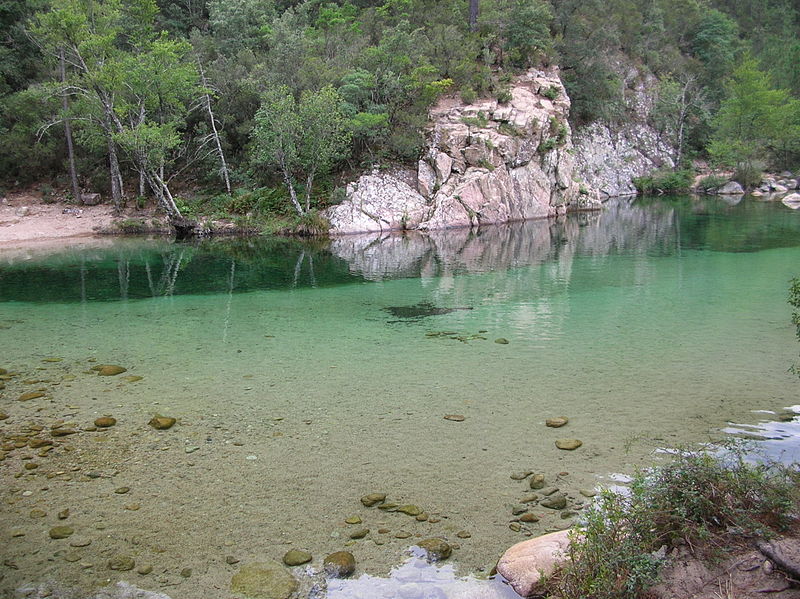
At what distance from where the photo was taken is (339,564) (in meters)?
5.27

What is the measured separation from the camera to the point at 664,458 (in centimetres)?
693

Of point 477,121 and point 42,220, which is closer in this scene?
point 42,220

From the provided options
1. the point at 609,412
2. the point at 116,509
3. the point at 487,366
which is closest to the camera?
the point at 116,509

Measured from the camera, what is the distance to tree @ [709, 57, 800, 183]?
161 ft

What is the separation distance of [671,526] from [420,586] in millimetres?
2032

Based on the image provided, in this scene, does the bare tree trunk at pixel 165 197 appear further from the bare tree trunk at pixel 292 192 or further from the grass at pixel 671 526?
the grass at pixel 671 526

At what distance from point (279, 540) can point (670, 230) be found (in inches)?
1136

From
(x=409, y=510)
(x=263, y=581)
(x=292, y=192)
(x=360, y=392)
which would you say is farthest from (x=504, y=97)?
(x=263, y=581)

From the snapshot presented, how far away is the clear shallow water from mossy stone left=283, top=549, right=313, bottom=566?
0.13 metres

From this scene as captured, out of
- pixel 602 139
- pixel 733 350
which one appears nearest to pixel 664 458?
pixel 733 350

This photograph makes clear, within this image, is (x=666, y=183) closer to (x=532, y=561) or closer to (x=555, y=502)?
(x=555, y=502)

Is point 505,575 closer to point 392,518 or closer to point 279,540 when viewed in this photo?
point 392,518

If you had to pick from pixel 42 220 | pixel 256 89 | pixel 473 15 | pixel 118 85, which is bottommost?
pixel 42 220

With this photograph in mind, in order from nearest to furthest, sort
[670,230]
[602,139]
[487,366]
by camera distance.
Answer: [487,366]
[670,230]
[602,139]
